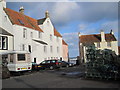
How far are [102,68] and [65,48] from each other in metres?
35.0

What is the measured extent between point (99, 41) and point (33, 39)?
20960 mm

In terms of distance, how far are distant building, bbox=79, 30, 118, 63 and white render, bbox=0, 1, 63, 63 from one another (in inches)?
279

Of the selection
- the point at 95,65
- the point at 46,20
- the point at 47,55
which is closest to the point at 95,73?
the point at 95,65

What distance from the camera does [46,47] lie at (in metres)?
34.6

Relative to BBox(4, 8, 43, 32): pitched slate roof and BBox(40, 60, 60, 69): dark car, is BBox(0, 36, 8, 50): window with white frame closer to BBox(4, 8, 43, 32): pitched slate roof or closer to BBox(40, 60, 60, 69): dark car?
BBox(4, 8, 43, 32): pitched slate roof

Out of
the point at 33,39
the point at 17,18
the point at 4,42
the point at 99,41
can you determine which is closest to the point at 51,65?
the point at 33,39

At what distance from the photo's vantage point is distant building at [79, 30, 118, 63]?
41.6 meters

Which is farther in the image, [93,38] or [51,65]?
[93,38]

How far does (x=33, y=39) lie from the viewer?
30641mm

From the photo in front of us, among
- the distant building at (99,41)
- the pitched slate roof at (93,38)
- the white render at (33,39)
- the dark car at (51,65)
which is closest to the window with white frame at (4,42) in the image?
the white render at (33,39)

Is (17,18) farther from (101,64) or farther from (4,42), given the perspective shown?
(101,64)

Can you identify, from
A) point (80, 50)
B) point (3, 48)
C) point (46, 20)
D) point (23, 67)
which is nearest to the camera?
point (23, 67)

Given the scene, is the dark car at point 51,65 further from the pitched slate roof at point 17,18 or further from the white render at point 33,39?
the pitched slate roof at point 17,18

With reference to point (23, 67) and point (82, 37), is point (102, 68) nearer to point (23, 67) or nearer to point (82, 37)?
point (23, 67)
